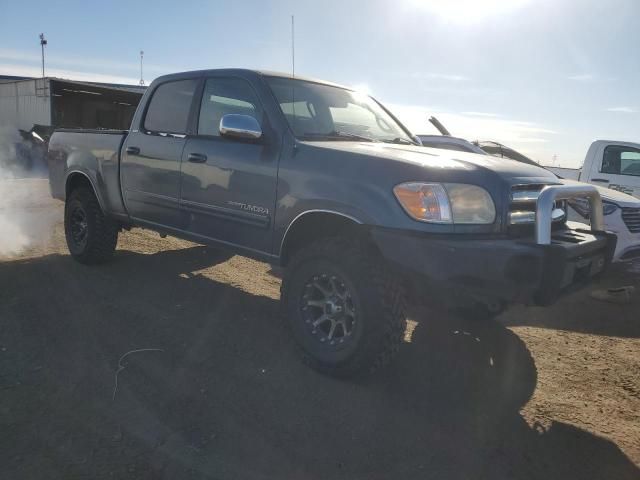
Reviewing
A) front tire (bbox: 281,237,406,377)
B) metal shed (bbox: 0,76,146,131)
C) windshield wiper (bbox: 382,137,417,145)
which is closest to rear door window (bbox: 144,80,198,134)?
windshield wiper (bbox: 382,137,417,145)

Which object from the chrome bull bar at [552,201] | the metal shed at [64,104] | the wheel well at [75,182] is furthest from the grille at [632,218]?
the metal shed at [64,104]

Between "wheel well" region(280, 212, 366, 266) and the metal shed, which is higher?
the metal shed

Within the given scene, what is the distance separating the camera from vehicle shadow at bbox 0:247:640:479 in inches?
95.4

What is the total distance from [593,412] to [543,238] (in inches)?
43.8

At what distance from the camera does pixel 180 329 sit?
3943mm

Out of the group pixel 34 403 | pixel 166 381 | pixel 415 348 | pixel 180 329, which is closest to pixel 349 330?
pixel 415 348

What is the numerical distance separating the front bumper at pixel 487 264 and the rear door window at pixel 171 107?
2370mm

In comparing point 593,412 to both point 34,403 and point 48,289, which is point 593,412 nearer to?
point 34,403

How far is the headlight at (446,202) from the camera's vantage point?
290 centimetres

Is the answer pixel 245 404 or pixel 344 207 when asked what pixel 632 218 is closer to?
pixel 344 207

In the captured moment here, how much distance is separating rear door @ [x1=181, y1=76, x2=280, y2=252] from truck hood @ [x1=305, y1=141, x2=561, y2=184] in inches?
18.0

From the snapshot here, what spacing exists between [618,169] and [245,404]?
826 cm

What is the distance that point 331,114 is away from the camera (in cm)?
407

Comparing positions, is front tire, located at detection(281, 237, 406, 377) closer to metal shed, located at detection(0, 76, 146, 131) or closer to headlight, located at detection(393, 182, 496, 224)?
headlight, located at detection(393, 182, 496, 224)
